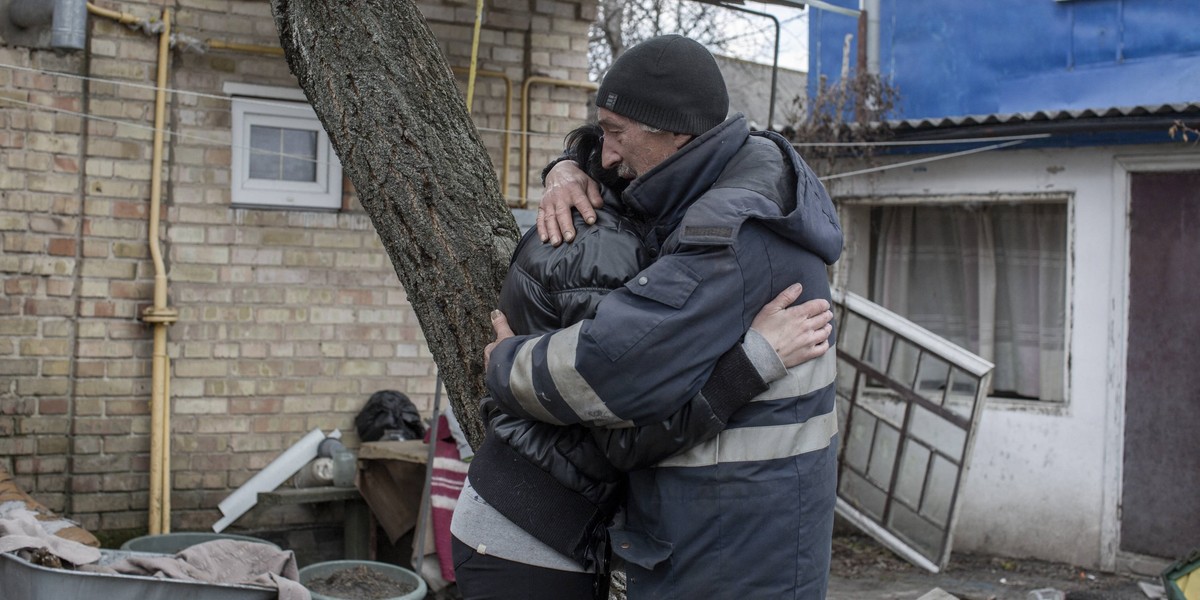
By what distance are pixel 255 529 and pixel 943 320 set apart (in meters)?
4.58

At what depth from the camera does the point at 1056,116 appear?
6344 mm

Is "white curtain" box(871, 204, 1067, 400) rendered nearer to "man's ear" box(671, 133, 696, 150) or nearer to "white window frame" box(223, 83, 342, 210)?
"white window frame" box(223, 83, 342, 210)

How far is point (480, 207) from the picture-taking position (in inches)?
106

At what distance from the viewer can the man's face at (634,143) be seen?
218 centimetres

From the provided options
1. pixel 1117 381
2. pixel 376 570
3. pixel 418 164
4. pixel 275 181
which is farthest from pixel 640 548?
pixel 1117 381

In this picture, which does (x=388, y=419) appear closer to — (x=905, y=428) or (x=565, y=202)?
(x=905, y=428)

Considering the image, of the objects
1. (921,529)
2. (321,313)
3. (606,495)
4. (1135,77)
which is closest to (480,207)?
(606,495)

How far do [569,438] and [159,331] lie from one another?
3844mm

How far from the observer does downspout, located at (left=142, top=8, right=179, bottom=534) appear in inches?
211

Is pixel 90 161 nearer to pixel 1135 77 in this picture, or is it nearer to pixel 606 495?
pixel 606 495

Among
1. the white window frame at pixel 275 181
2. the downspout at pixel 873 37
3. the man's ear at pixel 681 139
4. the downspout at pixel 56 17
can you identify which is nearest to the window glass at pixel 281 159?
the white window frame at pixel 275 181

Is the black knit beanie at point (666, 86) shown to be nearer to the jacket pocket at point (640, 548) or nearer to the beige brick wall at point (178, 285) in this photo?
the jacket pocket at point (640, 548)

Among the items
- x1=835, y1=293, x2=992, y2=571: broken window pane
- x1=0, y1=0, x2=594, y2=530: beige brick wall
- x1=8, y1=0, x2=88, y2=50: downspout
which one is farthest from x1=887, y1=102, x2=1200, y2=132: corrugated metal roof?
x1=8, y1=0, x2=88, y2=50: downspout

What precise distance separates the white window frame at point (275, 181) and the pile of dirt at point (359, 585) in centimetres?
194
